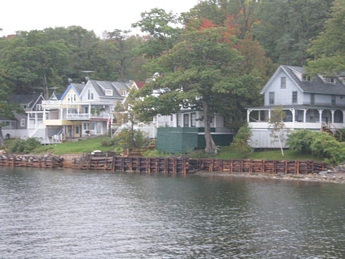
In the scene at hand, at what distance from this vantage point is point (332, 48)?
64312 millimetres

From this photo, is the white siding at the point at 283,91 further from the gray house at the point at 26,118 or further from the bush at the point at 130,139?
the gray house at the point at 26,118

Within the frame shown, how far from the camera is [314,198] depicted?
4284cm

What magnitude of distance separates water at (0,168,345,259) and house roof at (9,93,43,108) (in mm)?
46254

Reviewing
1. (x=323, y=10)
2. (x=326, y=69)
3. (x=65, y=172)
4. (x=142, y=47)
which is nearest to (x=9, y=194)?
(x=65, y=172)

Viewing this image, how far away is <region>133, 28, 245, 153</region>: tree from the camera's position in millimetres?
61562

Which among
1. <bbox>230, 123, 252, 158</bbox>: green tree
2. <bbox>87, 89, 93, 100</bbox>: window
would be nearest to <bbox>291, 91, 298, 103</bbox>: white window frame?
<bbox>230, 123, 252, 158</bbox>: green tree

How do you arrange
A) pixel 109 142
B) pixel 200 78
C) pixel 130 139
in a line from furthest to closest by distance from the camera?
pixel 109 142
pixel 130 139
pixel 200 78

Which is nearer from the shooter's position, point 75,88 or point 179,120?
point 179,120

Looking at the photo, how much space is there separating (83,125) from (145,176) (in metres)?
33.2

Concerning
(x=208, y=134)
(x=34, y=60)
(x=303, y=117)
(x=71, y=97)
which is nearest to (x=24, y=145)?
(x=71, y=97)

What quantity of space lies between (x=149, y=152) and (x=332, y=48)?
23.5m

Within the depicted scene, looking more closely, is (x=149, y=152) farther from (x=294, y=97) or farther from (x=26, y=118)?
(x=26, y=118)

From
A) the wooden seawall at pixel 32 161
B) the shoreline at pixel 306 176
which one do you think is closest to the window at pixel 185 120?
the shoreline at pixel 306 176

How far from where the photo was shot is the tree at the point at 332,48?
6078 cm
